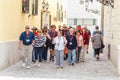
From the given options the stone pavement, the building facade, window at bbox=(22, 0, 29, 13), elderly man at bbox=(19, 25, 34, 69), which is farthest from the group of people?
window at bbox=(22, 0, 29, 13)

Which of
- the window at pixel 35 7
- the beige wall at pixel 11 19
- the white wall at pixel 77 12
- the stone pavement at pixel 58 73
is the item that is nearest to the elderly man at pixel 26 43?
the stone pavement at pixel 58 73

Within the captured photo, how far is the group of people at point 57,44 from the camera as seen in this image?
1726cm

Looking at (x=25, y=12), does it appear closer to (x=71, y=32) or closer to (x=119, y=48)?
(x=71, y=32)

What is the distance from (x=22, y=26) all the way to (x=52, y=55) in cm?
211

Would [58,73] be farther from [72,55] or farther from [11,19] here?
[11,19]

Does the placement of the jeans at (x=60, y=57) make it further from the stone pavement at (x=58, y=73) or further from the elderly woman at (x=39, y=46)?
the elderly woman at (x=39, y=46)

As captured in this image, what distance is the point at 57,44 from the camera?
17.6m

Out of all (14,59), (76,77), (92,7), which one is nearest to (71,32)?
(14,59)

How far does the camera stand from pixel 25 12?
21031 mm

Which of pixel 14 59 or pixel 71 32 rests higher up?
pixel 71 32

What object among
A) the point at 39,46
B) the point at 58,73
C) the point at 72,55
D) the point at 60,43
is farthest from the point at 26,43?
the point at 72,55

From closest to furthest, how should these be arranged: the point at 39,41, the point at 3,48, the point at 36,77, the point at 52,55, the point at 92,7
→ the point at 36,77, the point at 3,48, the point at 39,41, the point at 52,55, the point at 92,7

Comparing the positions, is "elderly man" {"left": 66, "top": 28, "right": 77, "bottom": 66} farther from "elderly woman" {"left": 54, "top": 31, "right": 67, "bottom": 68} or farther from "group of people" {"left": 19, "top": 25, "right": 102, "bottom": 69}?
"elderly woman" {"left": 54, "top": 31, "right": 67, "bottom": 68}

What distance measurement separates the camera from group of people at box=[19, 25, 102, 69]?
17.3 m
